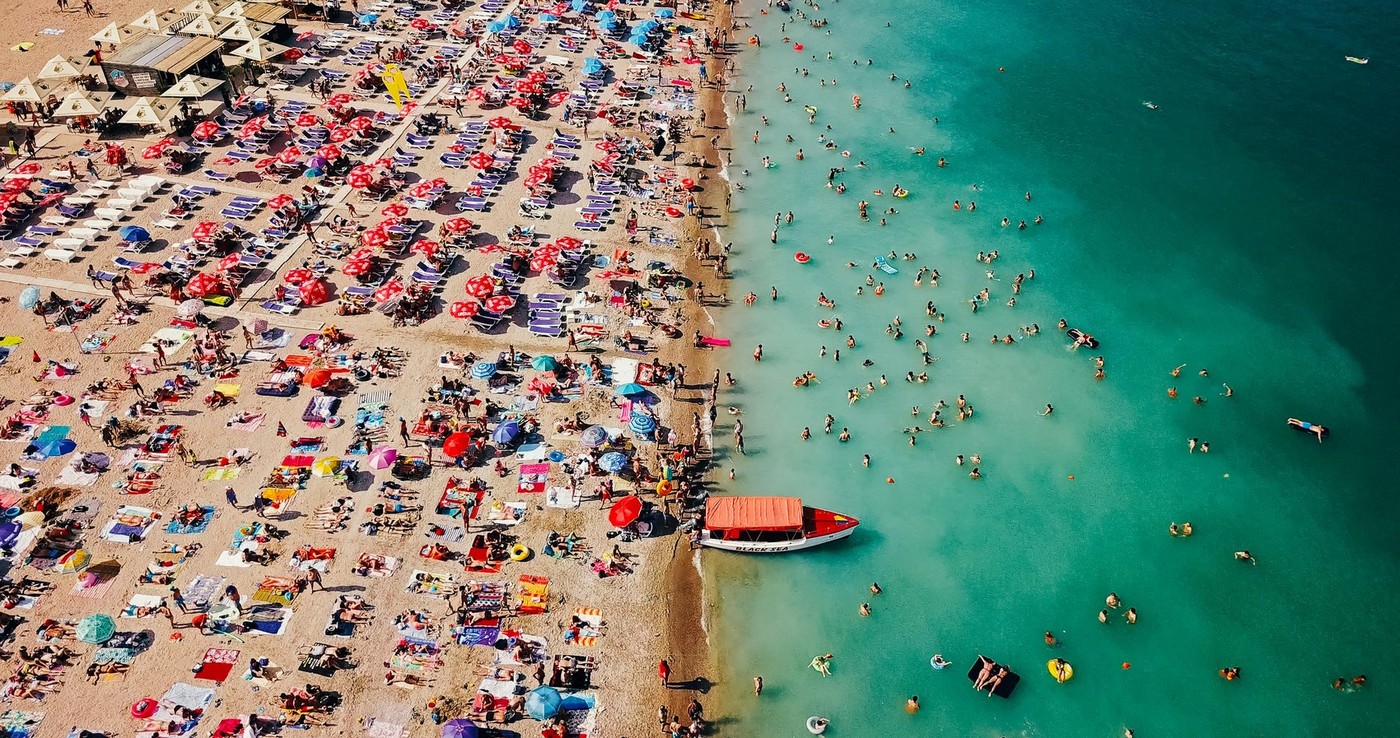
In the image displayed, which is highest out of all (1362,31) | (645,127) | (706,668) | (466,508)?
(1362,31)

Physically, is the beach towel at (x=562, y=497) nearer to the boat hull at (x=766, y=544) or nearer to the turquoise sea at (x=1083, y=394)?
the boat hull at (x=766, y=544)

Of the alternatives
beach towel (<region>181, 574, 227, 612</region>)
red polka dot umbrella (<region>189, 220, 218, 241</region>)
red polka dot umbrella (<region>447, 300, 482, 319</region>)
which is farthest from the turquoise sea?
red polka dot umbrella (<region>189, 220, 218, 241</region>)

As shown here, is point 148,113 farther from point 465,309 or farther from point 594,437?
point 594,437

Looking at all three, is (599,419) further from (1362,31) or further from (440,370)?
(1362,31)

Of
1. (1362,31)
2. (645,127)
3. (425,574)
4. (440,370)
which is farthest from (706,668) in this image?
(1362,31)

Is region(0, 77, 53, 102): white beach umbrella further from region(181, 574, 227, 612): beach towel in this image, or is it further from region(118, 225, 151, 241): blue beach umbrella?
region(181, 574, 227, 612): beach towel

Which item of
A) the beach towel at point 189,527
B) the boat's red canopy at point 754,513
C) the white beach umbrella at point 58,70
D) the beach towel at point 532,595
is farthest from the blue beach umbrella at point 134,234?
the boat's red canopy at point 754,513
